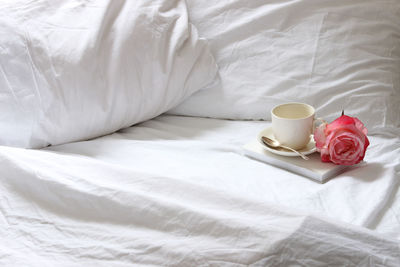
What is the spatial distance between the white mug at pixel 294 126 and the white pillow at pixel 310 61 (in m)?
0.11

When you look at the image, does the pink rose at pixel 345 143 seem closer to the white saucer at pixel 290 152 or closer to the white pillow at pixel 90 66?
the white saucer at pixel 290 152

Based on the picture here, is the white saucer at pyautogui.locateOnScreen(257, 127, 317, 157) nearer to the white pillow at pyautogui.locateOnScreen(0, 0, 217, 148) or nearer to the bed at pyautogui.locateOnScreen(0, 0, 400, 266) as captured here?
the bed at pyautogui.locateOnScreen(0, 0, 400, 266)

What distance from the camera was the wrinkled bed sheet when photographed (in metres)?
0.57

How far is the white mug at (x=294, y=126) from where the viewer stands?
81 centimetres

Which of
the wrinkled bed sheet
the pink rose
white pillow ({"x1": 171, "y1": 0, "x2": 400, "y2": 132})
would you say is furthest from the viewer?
white pillow ({"x1": 171, "y1": 0, "x2": 400, "y2": 132})

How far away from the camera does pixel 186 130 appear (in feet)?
3.28

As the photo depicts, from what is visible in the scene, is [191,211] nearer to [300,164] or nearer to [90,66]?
[300,164]

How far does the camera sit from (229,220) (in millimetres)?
594

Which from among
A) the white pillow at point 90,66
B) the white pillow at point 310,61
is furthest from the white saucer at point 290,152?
the white pillow at point 90,66

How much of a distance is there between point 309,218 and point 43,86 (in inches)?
22.4

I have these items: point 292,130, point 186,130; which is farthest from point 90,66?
point 292,130

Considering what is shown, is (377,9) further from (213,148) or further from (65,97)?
(65,97)

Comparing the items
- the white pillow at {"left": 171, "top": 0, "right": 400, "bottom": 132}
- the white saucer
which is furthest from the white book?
the white pillow at {"left": 171, "top": 0, "right": 400, "bottom": 132}

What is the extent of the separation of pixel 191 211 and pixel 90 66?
0.44 m
